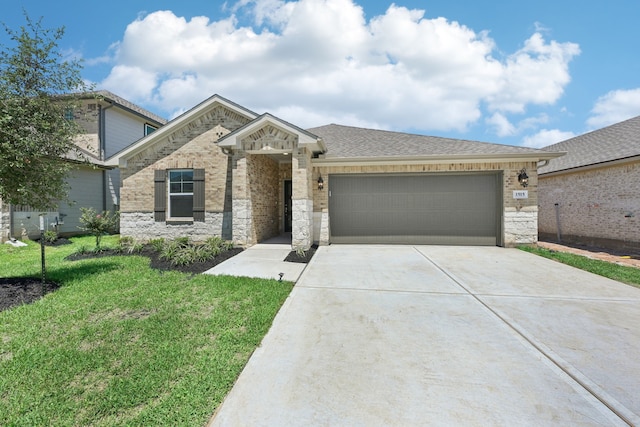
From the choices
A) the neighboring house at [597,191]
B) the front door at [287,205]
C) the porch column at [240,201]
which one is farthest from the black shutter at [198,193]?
the neighboring house at [597,191]

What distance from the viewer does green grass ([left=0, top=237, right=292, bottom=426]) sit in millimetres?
2279

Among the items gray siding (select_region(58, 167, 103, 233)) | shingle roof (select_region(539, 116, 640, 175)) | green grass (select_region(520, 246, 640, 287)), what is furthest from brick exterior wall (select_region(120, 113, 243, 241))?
shingle roof (select_region(539, 116, 640, 175))

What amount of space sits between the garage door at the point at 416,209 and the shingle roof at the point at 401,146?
0.82m

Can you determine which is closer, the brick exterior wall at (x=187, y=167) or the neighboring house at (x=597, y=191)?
the neighboring house at (x=597, y=191)

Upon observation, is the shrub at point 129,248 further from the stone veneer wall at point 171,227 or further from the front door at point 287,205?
the front door at point 287,205

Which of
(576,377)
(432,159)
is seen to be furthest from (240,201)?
(576,377)

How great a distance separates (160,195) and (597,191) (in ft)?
51.7

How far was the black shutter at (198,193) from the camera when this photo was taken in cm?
1006

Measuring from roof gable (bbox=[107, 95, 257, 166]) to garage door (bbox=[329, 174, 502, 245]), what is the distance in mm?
4061

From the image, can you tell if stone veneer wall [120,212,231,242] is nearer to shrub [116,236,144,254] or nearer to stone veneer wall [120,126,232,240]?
stone veneer wall [120,126,232,240]

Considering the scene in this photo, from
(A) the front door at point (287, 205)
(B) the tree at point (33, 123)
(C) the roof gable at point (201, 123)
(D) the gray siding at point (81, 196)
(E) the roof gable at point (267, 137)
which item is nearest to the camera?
(B) the tree at point (33, 123)

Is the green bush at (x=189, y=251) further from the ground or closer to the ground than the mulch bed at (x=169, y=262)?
further from the ground

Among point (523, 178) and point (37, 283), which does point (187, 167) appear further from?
point (523, 178)

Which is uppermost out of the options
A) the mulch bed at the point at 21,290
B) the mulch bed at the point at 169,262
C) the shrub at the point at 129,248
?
the shrub at the point at 129,248
